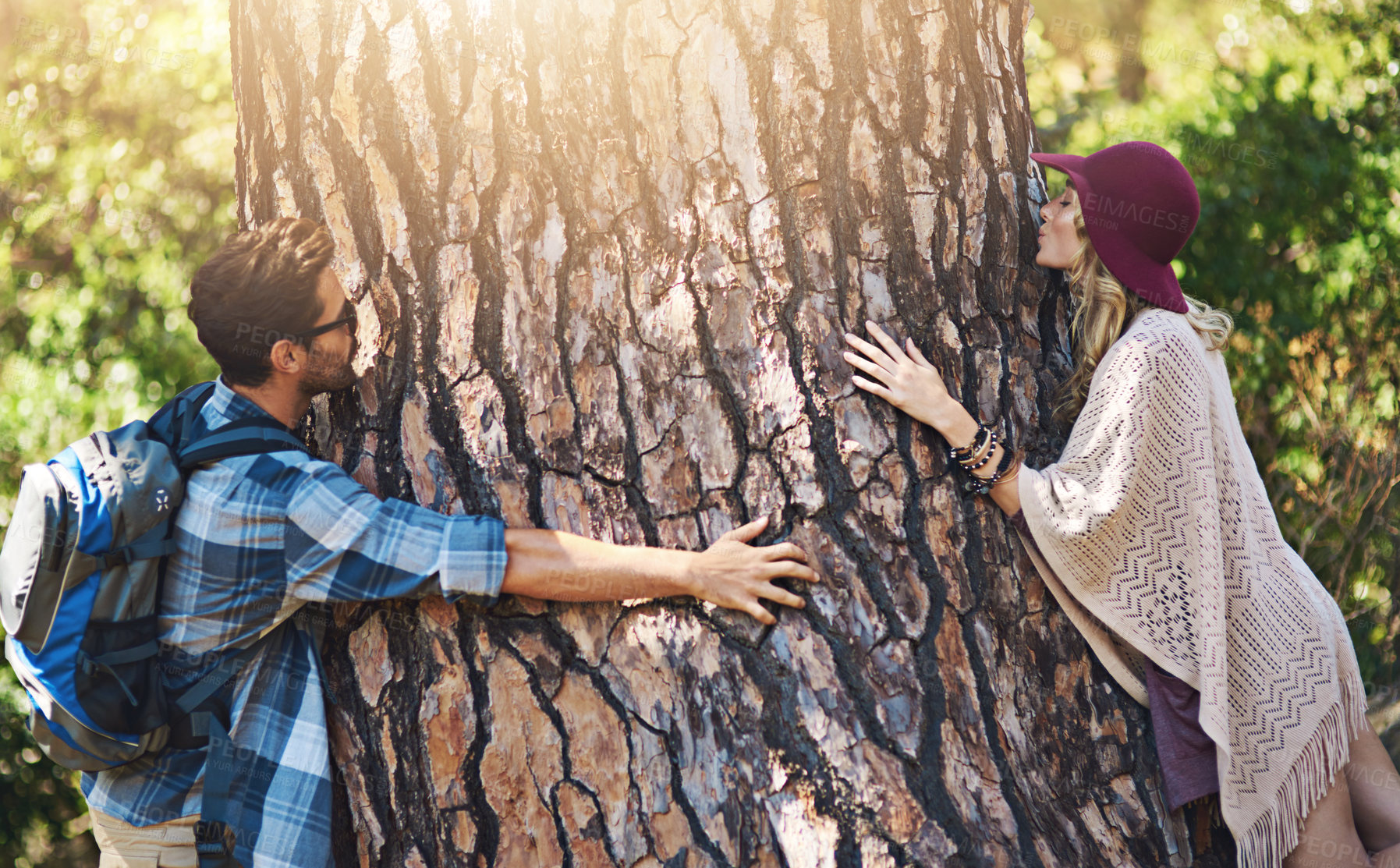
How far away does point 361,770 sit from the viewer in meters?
2.06

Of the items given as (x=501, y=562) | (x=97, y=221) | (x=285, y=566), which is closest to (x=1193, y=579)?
(x=501, y=562)

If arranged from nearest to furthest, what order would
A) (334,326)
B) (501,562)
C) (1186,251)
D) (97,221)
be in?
(501,562) < (334,326) < (1186,251) < (97,221)

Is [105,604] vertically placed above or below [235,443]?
below

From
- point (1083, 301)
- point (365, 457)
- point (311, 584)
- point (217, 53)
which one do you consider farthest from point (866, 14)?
point (217, 53)

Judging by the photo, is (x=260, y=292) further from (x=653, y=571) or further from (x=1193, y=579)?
A: (x=1193, y=579)

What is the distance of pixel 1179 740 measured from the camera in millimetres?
2102

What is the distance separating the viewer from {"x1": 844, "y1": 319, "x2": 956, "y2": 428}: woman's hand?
1.98 m

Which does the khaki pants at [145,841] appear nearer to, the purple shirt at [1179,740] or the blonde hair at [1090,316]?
the purple shirt at [1179,740]

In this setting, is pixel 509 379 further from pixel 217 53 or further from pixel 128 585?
pixel 217 53

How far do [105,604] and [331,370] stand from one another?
0.64m

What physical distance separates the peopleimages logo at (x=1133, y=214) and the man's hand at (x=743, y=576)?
1170mm

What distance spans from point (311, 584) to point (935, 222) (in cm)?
149

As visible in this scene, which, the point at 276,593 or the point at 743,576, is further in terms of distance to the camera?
the point at 276,593

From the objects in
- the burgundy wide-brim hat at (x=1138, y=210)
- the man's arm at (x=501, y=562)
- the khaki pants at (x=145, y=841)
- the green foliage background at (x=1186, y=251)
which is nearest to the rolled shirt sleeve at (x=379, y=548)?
the man's arm at (x=501, y=562)
